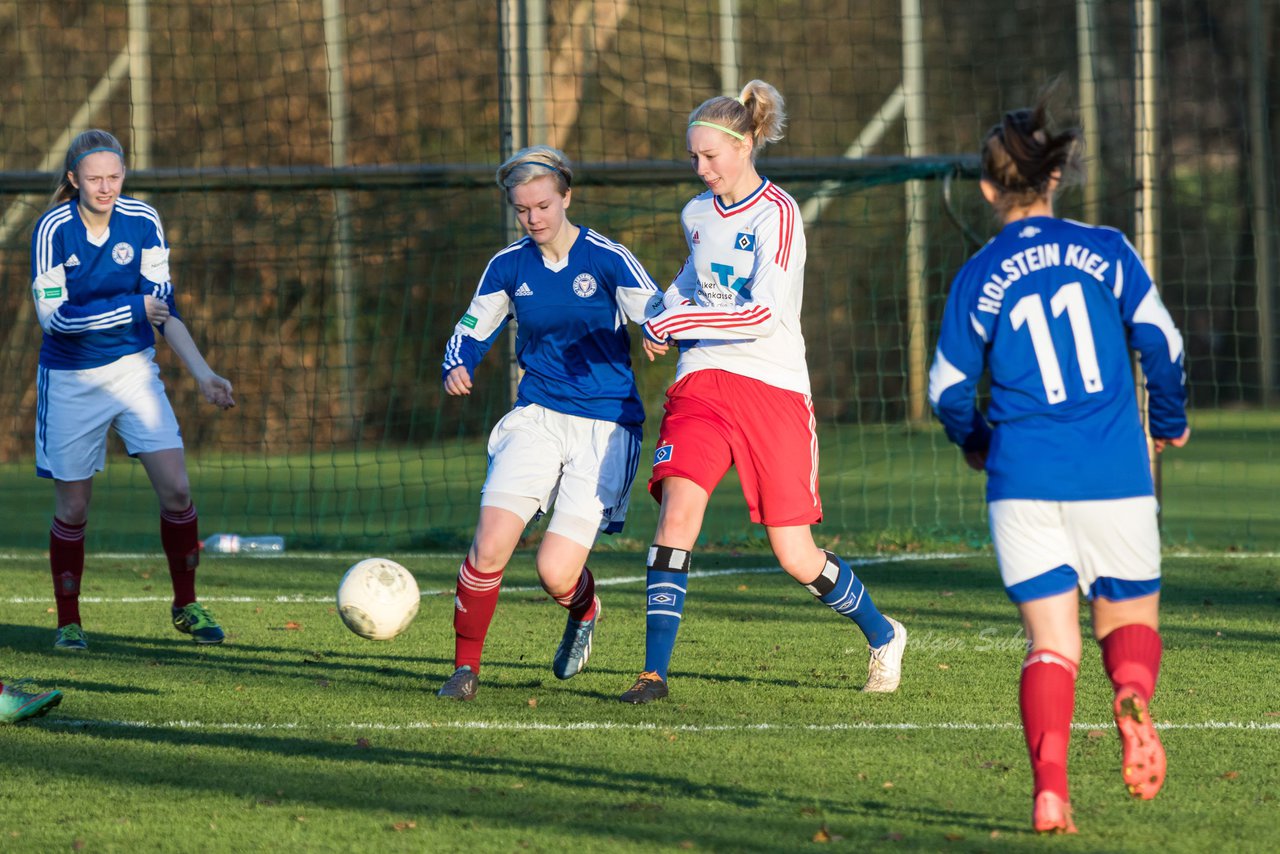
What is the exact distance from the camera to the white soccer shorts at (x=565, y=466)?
5457 millimetres

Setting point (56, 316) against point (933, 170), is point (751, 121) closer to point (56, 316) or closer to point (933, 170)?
point (56, 316)

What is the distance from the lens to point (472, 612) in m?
5.45

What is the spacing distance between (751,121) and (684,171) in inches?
163

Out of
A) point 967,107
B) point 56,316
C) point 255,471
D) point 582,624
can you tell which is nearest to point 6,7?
point 255,471

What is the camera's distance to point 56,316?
6312mm

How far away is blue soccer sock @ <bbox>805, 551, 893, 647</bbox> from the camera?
5.45 meters

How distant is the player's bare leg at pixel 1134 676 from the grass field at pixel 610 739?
0.71ft

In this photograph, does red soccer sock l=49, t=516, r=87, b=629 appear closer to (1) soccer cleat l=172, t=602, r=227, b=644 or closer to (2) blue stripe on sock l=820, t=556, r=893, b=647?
(1) soccer cleat l=172, t=602, r=227, b=644

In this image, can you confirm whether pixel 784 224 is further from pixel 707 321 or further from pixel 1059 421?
pixel 1059 421

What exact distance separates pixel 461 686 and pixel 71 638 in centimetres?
201

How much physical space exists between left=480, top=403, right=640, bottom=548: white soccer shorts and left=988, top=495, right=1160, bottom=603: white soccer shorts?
208 cm

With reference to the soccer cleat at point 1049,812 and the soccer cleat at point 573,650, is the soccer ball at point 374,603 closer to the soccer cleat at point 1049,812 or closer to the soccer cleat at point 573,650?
the soccer cleat at point 573,650

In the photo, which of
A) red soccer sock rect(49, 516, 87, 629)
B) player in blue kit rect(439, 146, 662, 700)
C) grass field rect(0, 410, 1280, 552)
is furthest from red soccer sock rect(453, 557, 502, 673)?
grass field rect(0, 410, 1280, 552)

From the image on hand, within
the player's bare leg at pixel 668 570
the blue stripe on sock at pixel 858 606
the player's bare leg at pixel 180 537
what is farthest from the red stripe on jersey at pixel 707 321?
the player's bare leg at pixel 180 537
